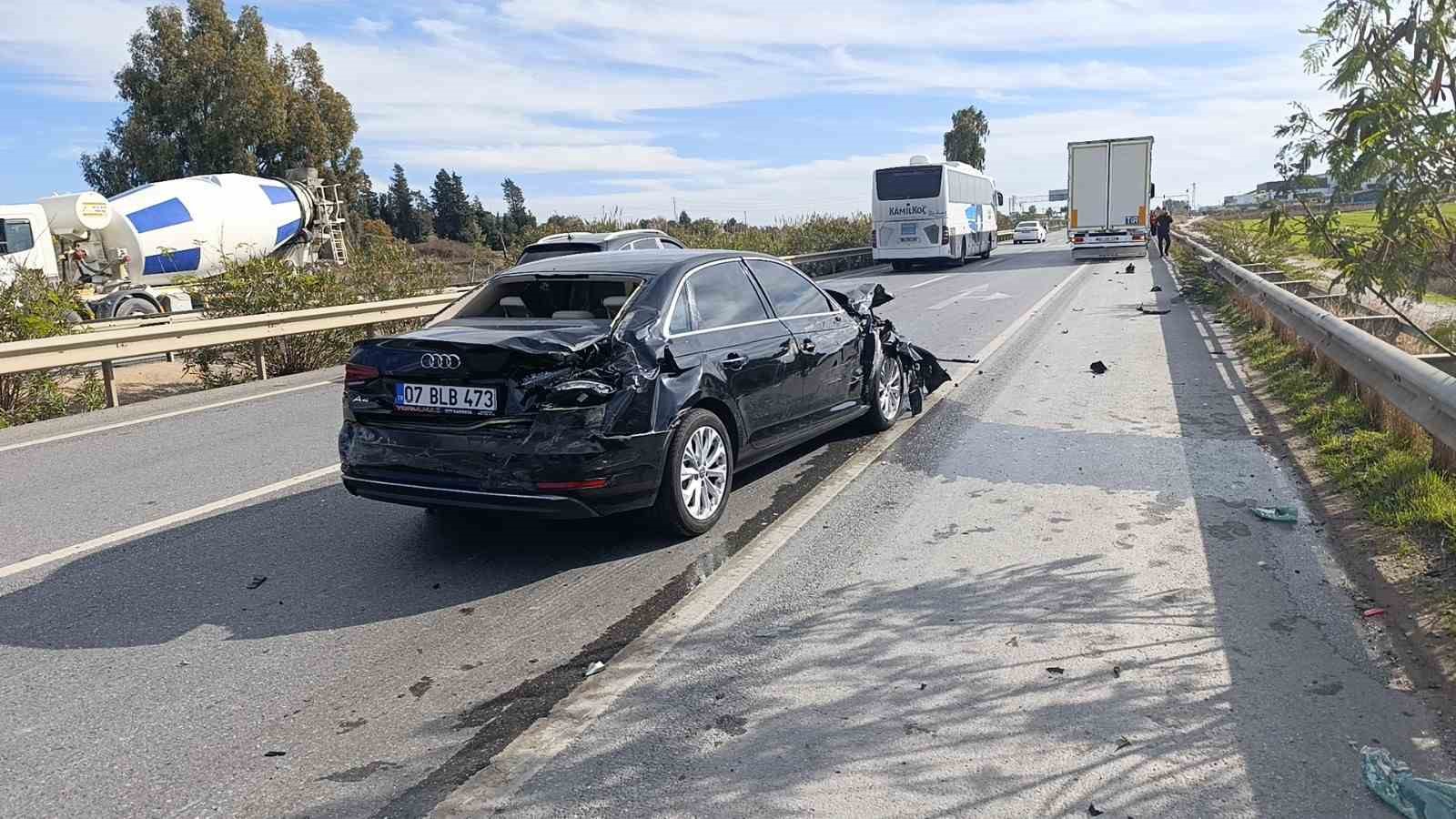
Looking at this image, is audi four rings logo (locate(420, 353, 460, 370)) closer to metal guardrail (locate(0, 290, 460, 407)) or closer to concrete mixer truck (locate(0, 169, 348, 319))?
metal guardrail (locate(0, 290, 460, 407))

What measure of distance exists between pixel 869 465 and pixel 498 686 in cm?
382

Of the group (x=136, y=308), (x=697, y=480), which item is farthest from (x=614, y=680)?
(x=136, y=308)

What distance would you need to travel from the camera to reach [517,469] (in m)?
4.98

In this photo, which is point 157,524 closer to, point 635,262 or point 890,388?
point 635,262

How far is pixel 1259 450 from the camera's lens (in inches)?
287

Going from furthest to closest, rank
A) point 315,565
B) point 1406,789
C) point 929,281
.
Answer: point 929,281 < point 315,565 < point 1406,789

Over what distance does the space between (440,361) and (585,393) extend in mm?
755

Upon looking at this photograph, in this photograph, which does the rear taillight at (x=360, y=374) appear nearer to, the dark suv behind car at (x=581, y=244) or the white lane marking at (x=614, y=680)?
the white lane marking at (x=614, y=680)

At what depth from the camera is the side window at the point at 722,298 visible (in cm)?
599

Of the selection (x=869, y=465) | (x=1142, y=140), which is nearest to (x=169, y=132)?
(x=1142, y=140)

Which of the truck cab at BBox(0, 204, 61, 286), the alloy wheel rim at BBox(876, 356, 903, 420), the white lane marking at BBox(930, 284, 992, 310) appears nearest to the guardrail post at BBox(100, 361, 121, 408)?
the alloy wheel rim at BBox(876, 356, 903, 420)

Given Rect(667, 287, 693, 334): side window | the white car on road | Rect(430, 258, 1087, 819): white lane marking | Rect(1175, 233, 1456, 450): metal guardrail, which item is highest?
the white car on road

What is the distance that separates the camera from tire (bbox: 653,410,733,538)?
5.42 meters

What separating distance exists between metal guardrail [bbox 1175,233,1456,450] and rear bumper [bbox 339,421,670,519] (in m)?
3.77
